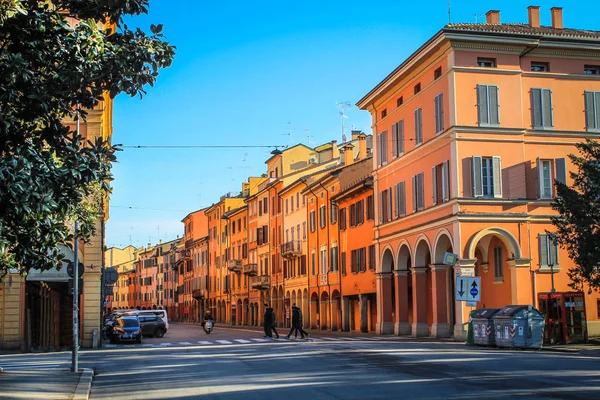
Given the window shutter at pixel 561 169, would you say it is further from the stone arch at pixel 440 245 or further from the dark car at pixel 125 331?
the dark car at pixel 125 331

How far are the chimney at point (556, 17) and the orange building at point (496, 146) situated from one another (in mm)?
1240

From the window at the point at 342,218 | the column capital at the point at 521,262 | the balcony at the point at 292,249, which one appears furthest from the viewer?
the balcony at the point at 292,249

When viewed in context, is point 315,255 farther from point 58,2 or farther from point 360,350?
point 58,2

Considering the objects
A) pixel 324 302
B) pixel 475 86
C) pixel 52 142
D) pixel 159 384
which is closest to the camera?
pixel 52 142

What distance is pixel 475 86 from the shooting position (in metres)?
36.6

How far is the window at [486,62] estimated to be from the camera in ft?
121

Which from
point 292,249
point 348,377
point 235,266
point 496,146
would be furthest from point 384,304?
point 235,266

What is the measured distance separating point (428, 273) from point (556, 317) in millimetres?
13328

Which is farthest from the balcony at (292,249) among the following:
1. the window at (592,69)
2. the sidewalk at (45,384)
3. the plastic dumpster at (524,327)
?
the sidewalk at (45,384)

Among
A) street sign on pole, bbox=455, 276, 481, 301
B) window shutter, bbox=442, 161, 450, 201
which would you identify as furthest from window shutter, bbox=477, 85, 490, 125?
street sign on pole, bbox=455, 276, 481, 301

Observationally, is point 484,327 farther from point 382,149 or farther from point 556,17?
point 556,17

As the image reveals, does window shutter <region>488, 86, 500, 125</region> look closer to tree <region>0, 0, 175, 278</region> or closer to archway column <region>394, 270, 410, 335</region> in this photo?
archway column <region>394, 270, 410, 335</region>

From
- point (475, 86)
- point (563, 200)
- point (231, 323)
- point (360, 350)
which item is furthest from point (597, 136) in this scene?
point (231, 323)

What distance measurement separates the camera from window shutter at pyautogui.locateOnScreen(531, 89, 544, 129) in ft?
123
